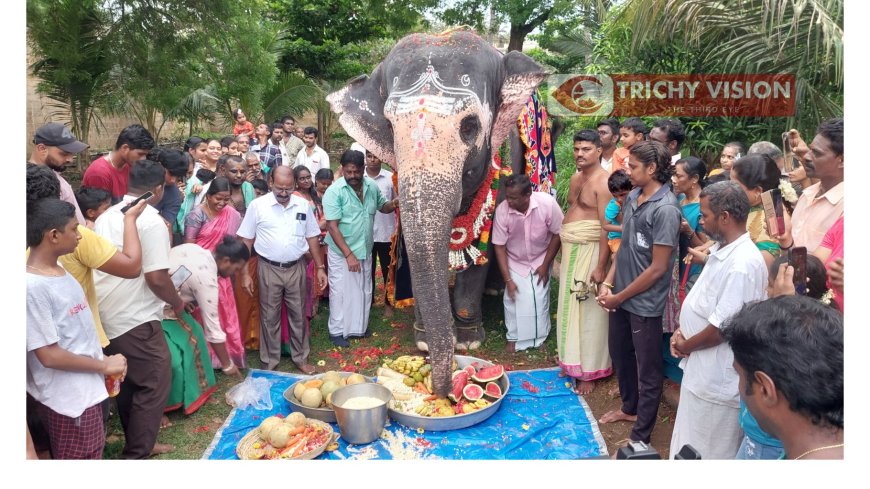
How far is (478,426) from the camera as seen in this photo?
4305 mm

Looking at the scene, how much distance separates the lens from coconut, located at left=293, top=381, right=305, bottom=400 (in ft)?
14.5

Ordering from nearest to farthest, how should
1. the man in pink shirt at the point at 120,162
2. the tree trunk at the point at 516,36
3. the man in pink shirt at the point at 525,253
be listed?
the man in pink shirt at the point at 120,162
the man in pink shirt at the point at 525,253
the tree trunk at the point at 516,36

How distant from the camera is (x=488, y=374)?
459 cm

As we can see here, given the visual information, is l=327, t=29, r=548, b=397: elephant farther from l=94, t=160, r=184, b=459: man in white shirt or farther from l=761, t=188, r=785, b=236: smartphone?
l=761, t=188, r=785, b=236: smartphone

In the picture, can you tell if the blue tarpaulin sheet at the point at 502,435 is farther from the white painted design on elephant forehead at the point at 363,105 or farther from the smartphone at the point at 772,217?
the white painted design on elephant forehead at the point at 363,105

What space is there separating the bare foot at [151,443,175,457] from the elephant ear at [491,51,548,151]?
3086mm

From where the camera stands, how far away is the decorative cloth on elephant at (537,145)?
577 cm

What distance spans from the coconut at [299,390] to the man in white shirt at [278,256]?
72 cm

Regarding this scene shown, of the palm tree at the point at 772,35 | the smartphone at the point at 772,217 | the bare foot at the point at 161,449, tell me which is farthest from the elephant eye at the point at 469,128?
the palm tree at the point at 772,35

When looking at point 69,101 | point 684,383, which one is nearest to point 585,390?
point 684,383

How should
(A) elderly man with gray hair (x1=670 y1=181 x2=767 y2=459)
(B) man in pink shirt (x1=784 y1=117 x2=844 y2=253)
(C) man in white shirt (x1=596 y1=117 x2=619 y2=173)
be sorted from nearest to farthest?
Result: (A) elderly man with gray hair (x1=670 y1=181 x2=767 y2=459), (B) man in pink shirt (x1=784 y1=117 x2=844 y2=253), (C) man in white shirt (x1=596 y1=117 x2=619 y2=173)

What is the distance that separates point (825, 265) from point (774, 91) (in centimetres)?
491

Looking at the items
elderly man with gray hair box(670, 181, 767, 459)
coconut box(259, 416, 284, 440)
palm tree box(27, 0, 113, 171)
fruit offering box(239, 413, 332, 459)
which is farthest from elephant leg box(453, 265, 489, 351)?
palm tree box(27, 0, 113, 171)

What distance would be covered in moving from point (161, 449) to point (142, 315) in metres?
0.88
